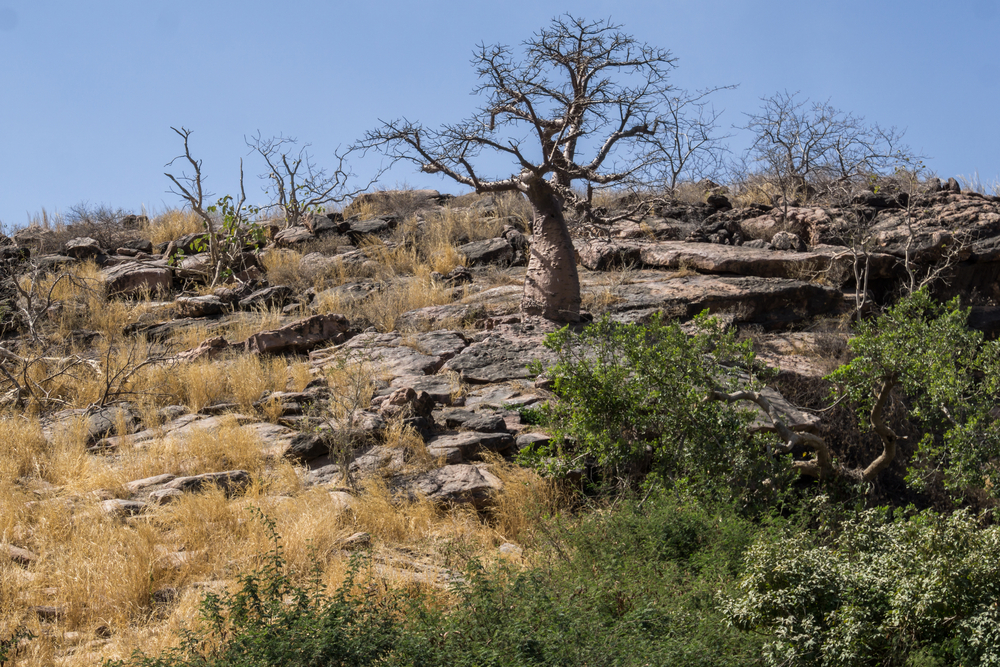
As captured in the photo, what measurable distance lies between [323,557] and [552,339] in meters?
2.38

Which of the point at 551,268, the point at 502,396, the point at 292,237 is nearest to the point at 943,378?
the point at 502,396

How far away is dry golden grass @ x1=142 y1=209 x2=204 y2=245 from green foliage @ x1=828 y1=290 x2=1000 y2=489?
15.3 m

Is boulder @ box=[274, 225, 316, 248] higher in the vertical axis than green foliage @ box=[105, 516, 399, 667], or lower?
higher

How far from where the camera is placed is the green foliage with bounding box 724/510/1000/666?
11.5 ft

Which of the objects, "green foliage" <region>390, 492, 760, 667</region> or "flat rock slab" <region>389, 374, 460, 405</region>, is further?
"flat rock slab" <region>389, 374, 460, 405</region>

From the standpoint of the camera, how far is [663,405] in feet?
19.1

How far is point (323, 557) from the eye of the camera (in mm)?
5324

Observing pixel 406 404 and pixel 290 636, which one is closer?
pixel 290 636

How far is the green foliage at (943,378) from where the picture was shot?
17.5 feet

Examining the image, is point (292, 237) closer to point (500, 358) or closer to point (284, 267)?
point (284, 267)

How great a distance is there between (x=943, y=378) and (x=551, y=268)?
560 cm

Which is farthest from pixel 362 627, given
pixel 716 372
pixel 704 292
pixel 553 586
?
pixel 704 292

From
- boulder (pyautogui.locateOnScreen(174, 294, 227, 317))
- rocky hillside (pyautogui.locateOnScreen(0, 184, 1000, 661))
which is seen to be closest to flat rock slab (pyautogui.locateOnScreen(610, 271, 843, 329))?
rocky hillside (pyautogui.locateOnScreen(0, 184, 1000, 661))

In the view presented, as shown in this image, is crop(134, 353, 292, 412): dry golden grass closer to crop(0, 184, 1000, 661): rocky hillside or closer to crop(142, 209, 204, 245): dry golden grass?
crop(0, 184, 1000, 661): rocky hillside
